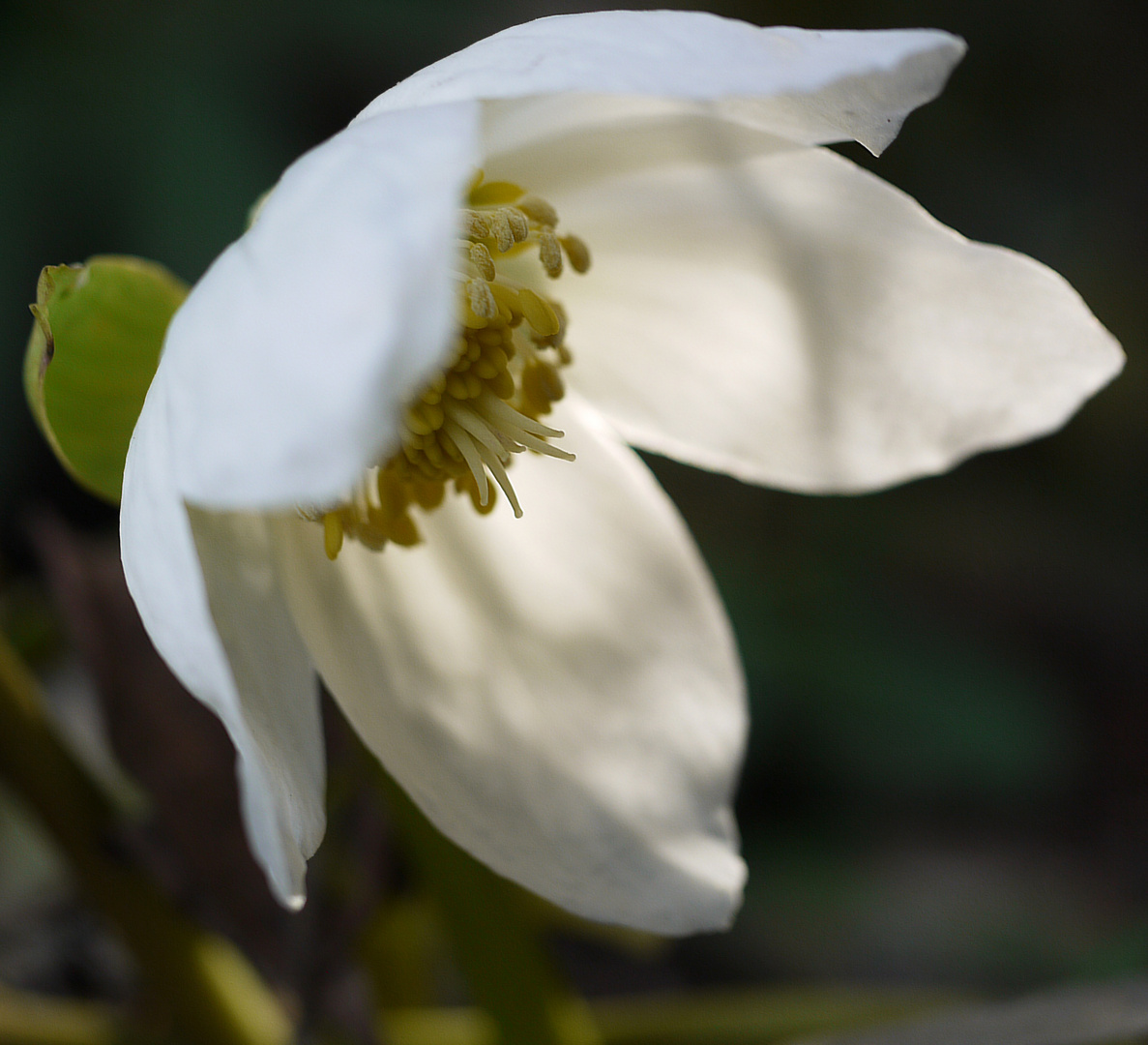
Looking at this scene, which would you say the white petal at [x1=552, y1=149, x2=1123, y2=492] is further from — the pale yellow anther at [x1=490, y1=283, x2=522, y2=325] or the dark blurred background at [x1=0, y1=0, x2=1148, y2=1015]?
the dark blurred background at [x1=0, y1=0, x2=1148, y2=1015]

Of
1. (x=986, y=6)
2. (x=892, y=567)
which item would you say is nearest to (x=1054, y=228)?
(x=986, y=6)

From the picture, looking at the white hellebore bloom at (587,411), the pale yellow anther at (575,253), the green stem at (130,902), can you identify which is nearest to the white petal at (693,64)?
the white hellebore bloom at (587,411)

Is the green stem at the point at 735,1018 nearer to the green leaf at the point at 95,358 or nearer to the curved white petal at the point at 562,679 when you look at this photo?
the curved white petal at the point at 562,679

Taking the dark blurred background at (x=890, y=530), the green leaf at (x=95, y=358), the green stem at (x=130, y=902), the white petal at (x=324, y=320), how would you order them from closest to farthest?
the white petal at (x=324, y=320)
the green leaf at (x=95, y=358)
the green stem at (x=130, y=902)
the dark blurred background at (x=890, y=530)

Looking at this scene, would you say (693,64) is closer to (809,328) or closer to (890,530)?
(809,328)

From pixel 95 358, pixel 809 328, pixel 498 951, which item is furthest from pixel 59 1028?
pixel 809 328

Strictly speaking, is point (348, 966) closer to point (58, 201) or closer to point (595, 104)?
point (595, 104)
